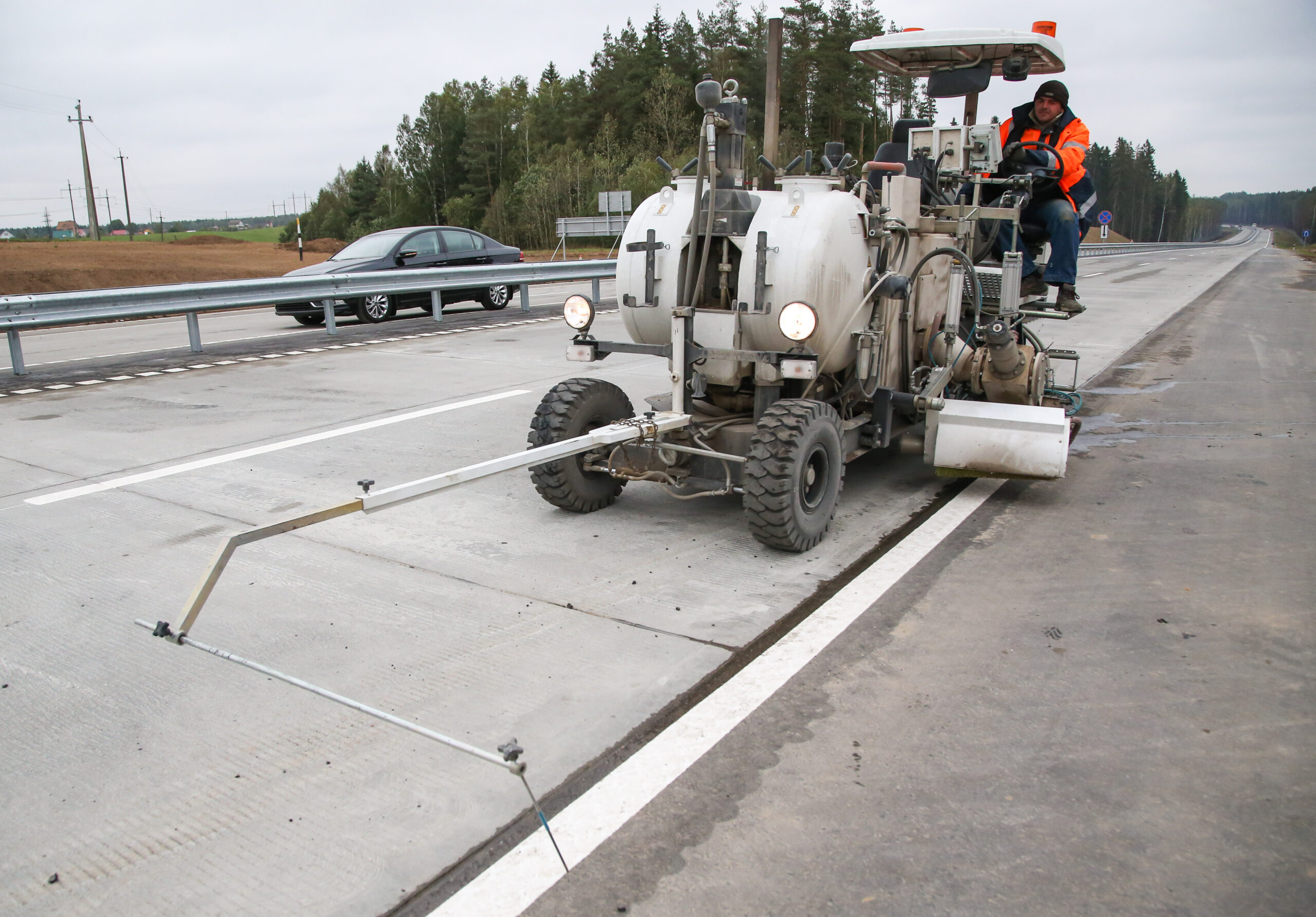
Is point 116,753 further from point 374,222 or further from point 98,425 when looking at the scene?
point 374,222

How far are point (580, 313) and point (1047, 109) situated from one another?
4.46 meters

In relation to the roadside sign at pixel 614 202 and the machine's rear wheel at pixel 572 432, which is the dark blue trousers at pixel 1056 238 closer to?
the machine's rear wheel at pixel 572 432

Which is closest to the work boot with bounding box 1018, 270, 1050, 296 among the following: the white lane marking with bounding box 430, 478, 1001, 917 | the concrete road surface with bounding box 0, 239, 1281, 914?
the concrete road surface with bounding box 0, 239, 1281, 914

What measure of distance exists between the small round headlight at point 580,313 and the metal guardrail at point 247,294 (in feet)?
26.3

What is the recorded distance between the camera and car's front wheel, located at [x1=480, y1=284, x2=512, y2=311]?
18.0 metres

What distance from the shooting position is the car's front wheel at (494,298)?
1802 centimetres

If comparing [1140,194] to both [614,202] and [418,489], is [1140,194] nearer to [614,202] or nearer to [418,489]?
[614,202]

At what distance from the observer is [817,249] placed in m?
5.01

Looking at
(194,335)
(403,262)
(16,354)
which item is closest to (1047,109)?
(194,335)

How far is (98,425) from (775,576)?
20.7ft

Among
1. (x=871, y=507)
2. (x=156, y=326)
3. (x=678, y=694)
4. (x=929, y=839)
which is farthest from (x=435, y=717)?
(x=156, y=326)

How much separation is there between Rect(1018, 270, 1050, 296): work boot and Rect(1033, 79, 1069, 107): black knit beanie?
1.31m

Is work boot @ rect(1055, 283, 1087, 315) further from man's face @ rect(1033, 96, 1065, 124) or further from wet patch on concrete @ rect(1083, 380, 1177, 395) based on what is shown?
wet patch on concrete @ rect(1083, 380, 1177, 395)

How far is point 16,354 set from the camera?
35.1ft
